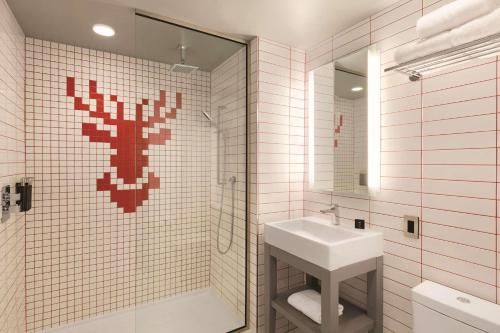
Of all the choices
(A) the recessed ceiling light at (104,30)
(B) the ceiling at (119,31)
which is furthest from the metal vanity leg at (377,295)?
(A) the recessed ceiling light at (104,30)

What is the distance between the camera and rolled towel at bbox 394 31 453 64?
3.41ft

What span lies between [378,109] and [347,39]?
22.1 inches

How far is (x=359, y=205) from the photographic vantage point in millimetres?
1741

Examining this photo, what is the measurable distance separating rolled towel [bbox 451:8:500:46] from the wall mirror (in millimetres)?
640

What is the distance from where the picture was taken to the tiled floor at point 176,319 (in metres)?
2.05

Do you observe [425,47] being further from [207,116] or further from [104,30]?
[104,30]

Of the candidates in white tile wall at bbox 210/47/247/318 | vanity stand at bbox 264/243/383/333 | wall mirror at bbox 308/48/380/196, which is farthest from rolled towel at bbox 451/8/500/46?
white tile wall at bbox 210/47/247/318

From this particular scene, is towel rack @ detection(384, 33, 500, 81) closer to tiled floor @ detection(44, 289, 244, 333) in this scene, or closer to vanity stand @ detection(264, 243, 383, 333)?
vanity stand @ detection(264, 243, 383, 333)

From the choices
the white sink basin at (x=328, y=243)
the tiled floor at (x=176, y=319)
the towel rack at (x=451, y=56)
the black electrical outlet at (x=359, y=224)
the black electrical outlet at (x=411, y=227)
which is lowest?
the tiled floor at (x=176, y=319)

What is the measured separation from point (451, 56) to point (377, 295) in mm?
1323

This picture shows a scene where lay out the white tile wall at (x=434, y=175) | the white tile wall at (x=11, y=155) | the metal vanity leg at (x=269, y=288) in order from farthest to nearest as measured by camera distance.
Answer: the metal vanity leg at (x=269, y=288), the white tile wall at (x=11, y=155), the white tile wall at (x=434, y=175)

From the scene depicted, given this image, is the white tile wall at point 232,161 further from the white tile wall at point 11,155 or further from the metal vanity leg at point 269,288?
the white tile wall at point 11,155

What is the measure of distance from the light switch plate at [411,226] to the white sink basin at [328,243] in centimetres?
16

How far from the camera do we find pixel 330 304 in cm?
137
